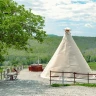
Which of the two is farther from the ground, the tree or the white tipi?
the tree

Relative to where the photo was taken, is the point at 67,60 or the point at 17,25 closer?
the point at 17,25

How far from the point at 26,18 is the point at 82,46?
175889mm

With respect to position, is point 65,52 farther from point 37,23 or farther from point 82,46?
point 82,46

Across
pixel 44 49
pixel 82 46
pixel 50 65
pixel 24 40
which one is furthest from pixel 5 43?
pixel 82 46

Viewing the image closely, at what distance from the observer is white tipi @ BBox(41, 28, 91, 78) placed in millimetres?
28047

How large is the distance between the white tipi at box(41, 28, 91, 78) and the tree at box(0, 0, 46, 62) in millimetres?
4585

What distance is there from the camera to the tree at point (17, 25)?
849 inches

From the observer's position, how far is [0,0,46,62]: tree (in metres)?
21.6

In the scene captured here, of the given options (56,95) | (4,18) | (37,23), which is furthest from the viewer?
(37,23)

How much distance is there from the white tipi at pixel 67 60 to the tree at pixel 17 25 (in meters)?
4.59

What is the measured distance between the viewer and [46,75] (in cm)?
2888

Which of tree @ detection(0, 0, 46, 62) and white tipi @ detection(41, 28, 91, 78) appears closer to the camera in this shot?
tree @ detection(0, 0, 46, 62)

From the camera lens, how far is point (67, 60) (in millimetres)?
28297

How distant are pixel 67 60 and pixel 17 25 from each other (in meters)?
8.56
